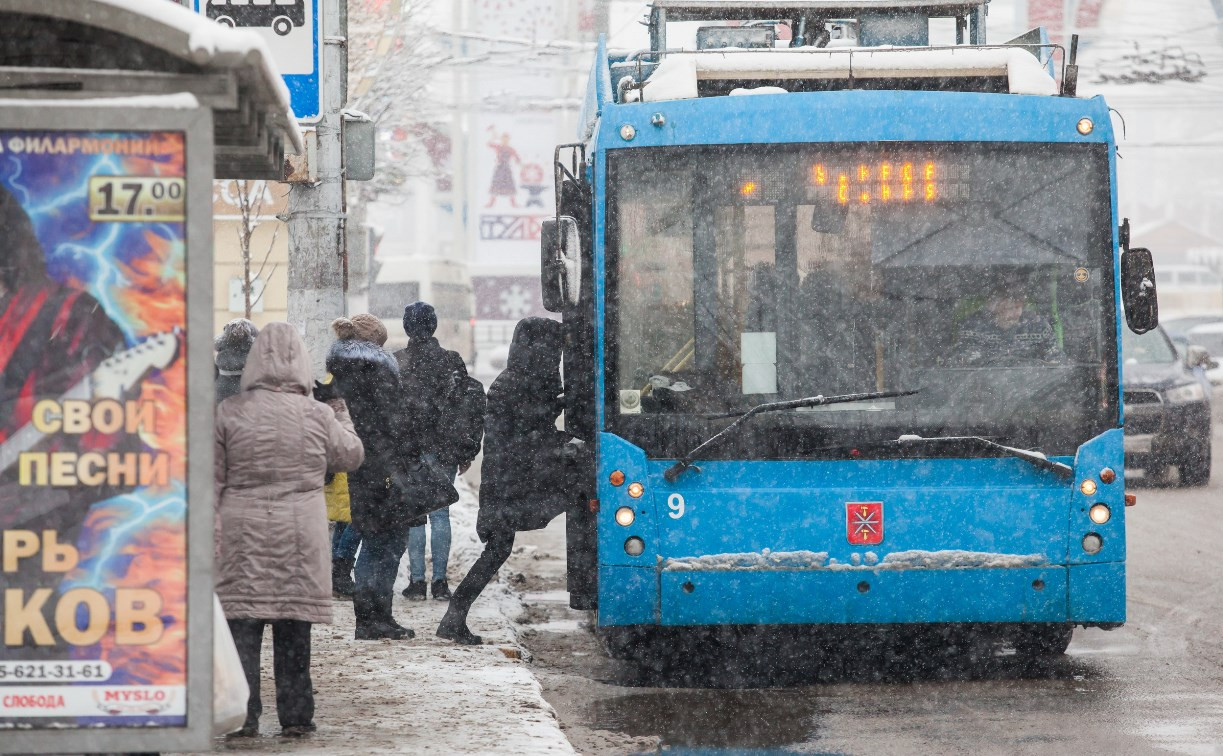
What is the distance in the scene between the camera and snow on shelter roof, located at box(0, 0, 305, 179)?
5.00 m

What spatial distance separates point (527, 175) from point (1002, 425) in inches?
1923

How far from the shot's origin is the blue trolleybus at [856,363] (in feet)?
27.9

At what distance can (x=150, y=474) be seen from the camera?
16.8ft

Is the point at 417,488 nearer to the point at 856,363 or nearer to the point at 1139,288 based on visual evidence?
the point at 856,363

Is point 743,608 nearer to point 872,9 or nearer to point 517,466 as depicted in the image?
point 517,466

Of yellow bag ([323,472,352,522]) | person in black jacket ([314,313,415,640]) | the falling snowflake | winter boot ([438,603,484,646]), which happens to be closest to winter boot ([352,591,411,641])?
person in black jacket ([314,313,415,640])

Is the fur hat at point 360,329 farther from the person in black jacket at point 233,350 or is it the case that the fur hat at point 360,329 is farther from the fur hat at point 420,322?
the person in black jacket at point 233,350

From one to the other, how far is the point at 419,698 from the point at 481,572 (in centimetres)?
189

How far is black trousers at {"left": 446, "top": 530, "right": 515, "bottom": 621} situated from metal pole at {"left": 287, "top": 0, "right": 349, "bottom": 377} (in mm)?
1529

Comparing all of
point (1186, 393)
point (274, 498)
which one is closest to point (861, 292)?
point (274, 498)

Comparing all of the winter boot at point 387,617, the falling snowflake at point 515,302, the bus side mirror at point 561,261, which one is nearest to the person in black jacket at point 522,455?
the winter boot at point 387,617

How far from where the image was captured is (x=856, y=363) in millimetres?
8539

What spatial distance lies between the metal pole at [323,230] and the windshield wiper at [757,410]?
2.78 meters

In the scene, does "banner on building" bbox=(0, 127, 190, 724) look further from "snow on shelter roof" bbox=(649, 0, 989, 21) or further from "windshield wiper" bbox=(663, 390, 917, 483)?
"snow on shelter roof" bbox=(649, 0, 989, 21)
